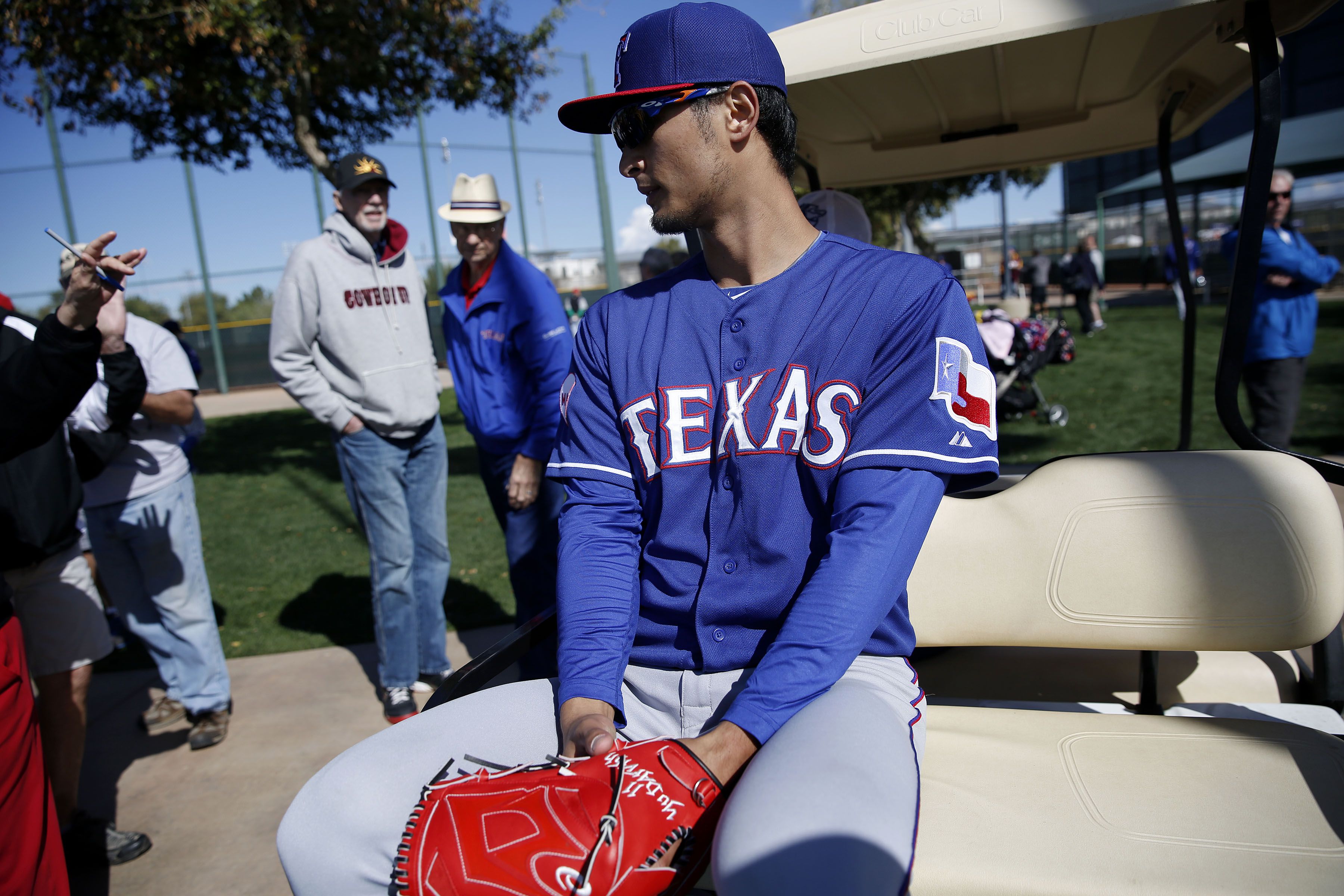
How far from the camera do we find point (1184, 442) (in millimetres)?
3127

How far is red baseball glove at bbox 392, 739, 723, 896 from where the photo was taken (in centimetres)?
Result: 126

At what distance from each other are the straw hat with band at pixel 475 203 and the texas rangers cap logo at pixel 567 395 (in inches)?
71.9

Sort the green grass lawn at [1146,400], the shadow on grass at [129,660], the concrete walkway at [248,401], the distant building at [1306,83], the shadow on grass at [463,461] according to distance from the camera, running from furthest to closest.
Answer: the distant building at [1306,83] → the concrete walkway at [248,401] → the shadow on grass at [463,461] → the green grass lawn at [1146,400] → the shadow on grass at [129,660]

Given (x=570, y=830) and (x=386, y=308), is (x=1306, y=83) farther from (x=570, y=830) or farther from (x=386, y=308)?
(x=570, y=830)

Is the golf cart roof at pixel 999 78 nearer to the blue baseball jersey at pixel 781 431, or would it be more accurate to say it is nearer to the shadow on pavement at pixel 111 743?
the blue baseball jersey at pixel 781 431

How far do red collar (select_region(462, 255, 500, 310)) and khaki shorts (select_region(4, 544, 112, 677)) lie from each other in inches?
64.6

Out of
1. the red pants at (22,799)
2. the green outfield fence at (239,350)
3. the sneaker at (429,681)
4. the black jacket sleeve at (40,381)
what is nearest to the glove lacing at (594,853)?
the red pants at (22,799)

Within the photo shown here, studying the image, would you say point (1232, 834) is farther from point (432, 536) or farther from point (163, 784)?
point (163, 784)

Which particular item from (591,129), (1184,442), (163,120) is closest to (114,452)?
(591,129)

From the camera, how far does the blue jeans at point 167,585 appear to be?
3.33 meters

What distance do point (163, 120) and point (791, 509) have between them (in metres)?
9.93

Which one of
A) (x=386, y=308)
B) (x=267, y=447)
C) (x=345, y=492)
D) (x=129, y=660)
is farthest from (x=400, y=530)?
(x=267, y=447)

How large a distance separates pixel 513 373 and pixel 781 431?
80.1 inches

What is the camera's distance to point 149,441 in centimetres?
339
